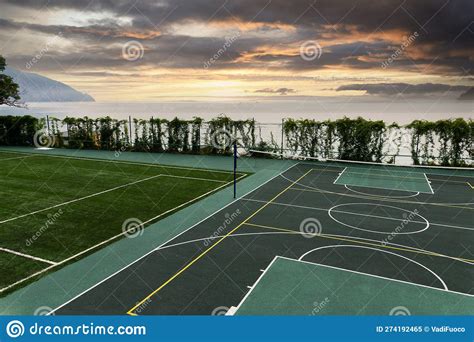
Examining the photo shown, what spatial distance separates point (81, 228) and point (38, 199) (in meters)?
4.81

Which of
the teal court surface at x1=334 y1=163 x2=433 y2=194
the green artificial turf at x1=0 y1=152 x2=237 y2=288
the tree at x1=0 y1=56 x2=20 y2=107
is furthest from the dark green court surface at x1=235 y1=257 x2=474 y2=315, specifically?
the tree at x1=0 y1=56 x2=20 y2=107

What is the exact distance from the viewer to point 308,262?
994 centimetres

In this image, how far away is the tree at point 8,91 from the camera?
36.2 meters

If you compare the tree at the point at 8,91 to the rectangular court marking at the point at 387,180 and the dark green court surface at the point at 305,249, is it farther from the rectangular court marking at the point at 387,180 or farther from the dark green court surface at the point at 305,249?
the rectangular court marking at the point at 387,180

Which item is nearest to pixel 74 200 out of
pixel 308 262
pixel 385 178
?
pixel 308 262

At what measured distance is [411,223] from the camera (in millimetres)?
13023

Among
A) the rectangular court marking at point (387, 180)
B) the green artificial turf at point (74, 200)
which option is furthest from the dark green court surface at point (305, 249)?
the green artificial turf at point (74, 200)

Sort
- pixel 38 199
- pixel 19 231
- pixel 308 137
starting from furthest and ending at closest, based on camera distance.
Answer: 1. pixel 308 137
2. pixel 38 199
3. pixel 19 231

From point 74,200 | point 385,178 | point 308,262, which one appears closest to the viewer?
point 308,262

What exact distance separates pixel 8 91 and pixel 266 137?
88.2 feet

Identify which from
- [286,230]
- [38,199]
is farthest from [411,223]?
[38,199]

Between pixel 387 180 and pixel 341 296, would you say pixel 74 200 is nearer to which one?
pixel 341 296

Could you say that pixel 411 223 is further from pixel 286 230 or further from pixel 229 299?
pixel 229 299

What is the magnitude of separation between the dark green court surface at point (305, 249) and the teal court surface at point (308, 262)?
0.03 m
